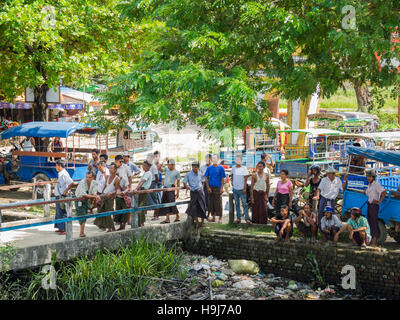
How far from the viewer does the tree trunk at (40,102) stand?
723 inches

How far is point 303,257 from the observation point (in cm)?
1125

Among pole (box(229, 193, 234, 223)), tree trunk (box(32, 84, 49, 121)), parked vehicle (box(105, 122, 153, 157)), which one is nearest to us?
pole (box(229, 193, 234, 223))

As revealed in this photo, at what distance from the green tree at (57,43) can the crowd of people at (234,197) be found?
533cm

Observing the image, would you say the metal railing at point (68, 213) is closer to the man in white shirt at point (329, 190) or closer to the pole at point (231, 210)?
the pole at point (231, 210)

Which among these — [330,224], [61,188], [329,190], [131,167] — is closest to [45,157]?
[131,167]

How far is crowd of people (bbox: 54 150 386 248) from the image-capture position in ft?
35.2

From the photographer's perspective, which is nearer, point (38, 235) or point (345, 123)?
point (38, 235)

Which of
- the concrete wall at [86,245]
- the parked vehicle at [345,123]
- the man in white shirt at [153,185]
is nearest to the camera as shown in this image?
the concrete wall at [86,245]

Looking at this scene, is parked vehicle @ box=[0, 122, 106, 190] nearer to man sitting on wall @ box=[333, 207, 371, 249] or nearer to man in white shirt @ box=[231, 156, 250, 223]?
man in white shirt @ box=[231, 156, 250, 223]

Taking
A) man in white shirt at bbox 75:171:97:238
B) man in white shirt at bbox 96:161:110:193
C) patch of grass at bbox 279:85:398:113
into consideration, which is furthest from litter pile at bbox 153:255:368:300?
patch of grass at bbox 279:85:398:113

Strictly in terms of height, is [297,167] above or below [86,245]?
above

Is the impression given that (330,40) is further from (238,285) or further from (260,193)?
(238,285)

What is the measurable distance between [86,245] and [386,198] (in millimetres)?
5968

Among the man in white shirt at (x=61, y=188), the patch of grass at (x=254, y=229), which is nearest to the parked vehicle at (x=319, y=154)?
the patch of grass at (x=254, y=229)
